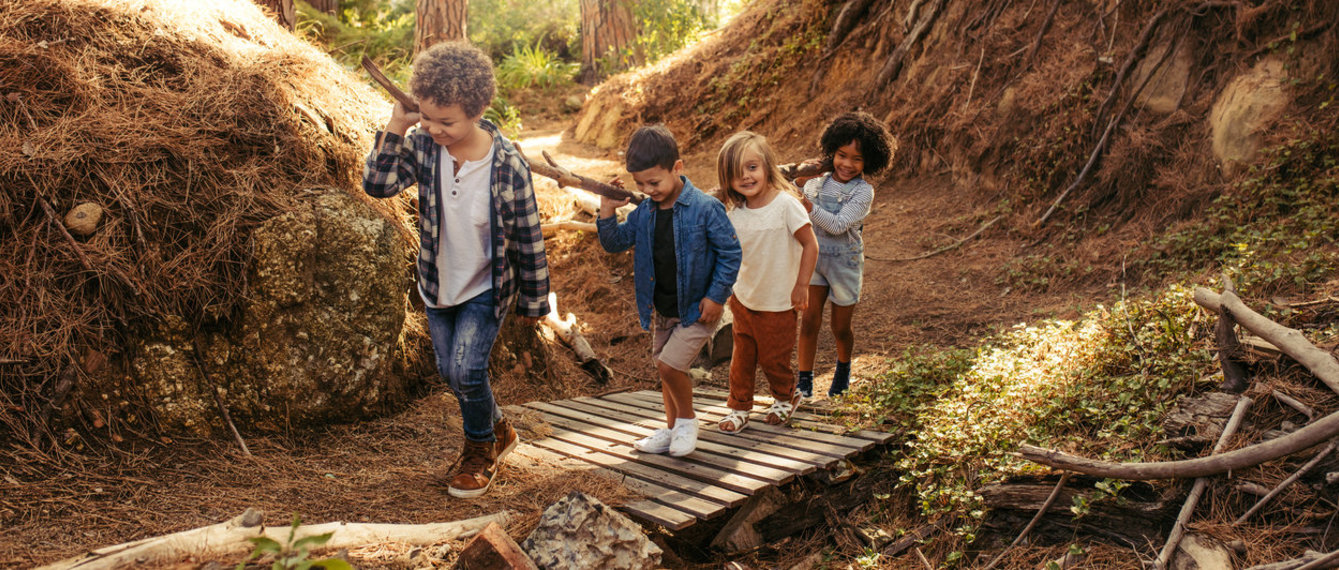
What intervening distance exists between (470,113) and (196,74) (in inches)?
105

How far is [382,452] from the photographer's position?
4516 millimetres

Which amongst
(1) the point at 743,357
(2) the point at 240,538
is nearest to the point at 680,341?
(1) the point at 743,357

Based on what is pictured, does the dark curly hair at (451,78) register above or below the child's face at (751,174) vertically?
above

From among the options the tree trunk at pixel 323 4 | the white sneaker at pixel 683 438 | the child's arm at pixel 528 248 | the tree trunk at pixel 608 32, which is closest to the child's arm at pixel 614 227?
the child's arm at pixel 528 248

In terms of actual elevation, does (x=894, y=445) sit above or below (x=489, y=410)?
below

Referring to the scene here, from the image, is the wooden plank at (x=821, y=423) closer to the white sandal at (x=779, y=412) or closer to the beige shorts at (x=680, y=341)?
the white sandal at (x=779, y=412)

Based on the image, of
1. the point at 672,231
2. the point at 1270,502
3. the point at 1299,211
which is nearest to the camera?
the point at 1270,502

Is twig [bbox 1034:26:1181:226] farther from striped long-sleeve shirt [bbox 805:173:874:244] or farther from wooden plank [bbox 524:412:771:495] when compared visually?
wooden plank [bbox 524:412:771:495]

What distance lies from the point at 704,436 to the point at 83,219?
11.1 feet

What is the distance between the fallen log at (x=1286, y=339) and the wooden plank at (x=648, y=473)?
238 cm

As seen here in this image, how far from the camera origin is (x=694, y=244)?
415 centimetres

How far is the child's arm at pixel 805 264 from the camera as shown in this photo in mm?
4496

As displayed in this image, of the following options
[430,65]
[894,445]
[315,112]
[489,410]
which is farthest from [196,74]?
[894,445]

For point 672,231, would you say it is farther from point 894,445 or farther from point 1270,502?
point 1270,502
